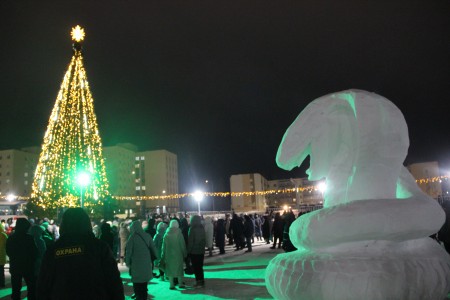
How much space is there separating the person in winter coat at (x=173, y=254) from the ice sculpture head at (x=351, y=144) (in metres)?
5.12

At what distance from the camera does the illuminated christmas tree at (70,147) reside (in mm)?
22281

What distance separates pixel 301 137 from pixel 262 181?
330 ft

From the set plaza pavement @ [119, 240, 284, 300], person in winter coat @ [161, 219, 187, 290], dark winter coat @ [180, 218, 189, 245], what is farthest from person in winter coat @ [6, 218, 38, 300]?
dark winter coat @ [180, 218, 189, 245]

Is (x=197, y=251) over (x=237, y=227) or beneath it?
over

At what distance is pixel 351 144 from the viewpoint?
13.2 ft

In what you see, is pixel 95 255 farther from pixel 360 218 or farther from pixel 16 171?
pixel 16 171

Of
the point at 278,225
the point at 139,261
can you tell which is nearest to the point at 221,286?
the point at 139,261

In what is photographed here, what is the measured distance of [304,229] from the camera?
3.68m

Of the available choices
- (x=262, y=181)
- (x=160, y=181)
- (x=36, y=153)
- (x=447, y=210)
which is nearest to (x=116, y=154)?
(x=160, y=181)

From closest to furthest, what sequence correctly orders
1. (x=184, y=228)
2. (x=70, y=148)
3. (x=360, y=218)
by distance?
(x=360, y=218), (x=184, y=228), (x=70, y=148)

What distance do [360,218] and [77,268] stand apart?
2.32 metres

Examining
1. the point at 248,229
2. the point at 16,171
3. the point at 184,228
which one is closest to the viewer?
the point at 184,228

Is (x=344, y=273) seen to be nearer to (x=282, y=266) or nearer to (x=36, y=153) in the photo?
(x=282, y=266)

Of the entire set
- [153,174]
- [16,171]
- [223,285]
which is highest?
[16,171]
